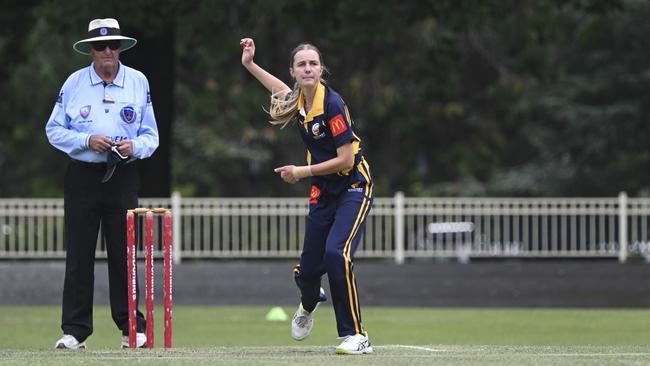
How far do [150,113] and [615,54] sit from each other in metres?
29.1

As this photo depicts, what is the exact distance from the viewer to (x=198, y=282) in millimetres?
22422

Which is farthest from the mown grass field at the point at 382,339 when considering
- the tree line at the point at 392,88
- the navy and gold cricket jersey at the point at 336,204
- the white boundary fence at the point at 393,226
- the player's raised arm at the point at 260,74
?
the tree line at the point at 392,88

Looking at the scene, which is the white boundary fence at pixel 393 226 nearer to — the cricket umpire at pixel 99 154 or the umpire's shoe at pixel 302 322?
the cricket umpire at pixel 99 154

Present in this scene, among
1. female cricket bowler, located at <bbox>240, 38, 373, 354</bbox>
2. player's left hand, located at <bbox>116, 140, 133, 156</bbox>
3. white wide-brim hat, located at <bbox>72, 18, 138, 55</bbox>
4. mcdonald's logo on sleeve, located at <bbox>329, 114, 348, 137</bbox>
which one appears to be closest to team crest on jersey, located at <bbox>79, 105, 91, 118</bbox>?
player's left hand, located at <bbox>116, 140, 133, 156</bbox>

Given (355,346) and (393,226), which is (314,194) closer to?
(355,346)

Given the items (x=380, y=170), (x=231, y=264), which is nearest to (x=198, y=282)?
(x=231, y=264)

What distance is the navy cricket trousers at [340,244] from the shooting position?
375 inches

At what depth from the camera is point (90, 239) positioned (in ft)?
34.3

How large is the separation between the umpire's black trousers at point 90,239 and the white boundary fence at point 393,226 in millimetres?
13619

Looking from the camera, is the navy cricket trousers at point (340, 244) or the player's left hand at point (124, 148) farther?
the player's left hand at point (124, 148)

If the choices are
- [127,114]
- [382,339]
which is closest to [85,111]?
[127,114]

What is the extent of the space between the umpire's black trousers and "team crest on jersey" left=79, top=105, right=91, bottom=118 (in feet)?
1.29

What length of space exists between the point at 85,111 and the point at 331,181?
6.02ft

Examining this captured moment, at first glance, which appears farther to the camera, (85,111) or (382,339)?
(382,339)
